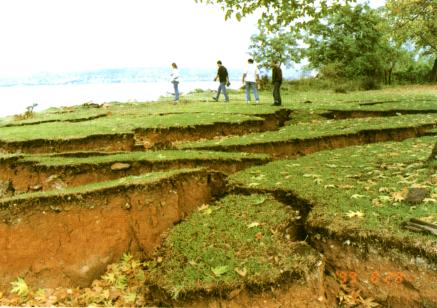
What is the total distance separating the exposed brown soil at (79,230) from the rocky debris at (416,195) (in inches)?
145

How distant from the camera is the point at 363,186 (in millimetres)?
7051

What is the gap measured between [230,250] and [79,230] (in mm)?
2702

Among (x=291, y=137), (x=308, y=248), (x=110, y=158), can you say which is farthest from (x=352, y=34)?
(x=308, y=248)

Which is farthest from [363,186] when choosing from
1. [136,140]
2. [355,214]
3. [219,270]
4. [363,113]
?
[363,113]

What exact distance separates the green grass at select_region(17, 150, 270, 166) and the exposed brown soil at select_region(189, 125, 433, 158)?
0.89 m

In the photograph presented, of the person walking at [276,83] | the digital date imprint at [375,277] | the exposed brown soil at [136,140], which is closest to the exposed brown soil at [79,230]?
the digital date imprint at [375,277]

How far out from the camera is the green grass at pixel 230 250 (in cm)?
515

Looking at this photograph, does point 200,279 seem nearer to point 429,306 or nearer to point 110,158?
point 429,306

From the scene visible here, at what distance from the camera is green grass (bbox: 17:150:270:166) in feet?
29.8

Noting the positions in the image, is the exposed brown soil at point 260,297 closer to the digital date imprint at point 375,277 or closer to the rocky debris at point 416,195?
the digital date imprint at point 375,277

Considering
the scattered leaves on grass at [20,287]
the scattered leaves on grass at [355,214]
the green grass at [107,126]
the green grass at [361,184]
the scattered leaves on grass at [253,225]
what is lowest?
Result: the scattered leaves on grass at [20,287]

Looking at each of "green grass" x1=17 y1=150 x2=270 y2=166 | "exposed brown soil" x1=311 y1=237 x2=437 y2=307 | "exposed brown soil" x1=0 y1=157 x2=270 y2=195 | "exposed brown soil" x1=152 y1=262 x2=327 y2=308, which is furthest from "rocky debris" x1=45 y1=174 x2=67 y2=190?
"exposed brown soil" x1=311 y1=237 x2=437 y2=307

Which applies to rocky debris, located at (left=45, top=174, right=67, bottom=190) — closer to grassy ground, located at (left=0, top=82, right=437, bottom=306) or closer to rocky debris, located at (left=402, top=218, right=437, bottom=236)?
grassy ground, located at (left=0, top=82, right=437, bottom=306)

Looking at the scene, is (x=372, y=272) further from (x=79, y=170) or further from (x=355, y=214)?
(x=79, y=170)
